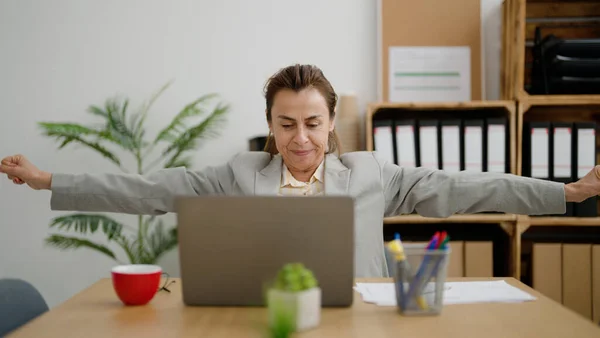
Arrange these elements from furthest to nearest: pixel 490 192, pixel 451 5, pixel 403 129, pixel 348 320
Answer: pixel 451 5 < pixel 403 129 < pixel 490 192 < pixel 348 320

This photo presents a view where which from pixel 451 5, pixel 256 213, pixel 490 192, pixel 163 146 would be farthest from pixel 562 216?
pixel 256 213

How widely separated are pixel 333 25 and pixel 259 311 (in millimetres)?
2325

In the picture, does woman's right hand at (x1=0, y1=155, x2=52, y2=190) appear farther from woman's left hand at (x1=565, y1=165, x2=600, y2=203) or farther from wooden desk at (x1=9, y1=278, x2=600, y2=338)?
woman's left hand at (x1=565, y1=165, x2=600, y2=203)

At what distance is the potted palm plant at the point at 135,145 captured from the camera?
2.87 metres

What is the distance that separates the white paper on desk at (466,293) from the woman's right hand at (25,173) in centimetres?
82

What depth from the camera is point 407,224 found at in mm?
3088

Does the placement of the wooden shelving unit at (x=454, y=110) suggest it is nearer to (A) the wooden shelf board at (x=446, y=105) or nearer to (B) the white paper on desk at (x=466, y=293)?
(A) the wooden shelf board at (x=446, y=105)

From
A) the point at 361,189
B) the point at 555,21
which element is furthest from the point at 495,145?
the point at 361,189

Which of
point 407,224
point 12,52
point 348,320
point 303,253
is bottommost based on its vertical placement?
point 407,224

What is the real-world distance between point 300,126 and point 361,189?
0.23 meters

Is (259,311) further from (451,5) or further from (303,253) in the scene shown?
(451,5)

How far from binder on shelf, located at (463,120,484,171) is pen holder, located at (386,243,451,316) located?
5.83 ft

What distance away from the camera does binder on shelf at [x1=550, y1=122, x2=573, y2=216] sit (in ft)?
8.91

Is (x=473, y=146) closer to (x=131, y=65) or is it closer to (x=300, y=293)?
(x=131, y=65)
